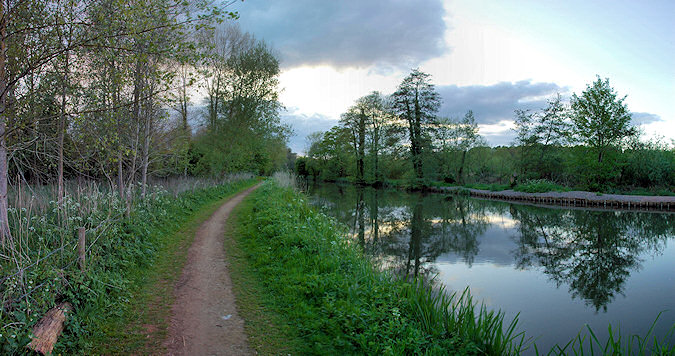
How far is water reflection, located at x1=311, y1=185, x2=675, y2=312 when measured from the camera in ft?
31.0

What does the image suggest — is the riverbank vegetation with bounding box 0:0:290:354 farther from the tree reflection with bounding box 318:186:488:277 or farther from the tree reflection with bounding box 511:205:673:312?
the tree reflection with bounding box 511:205:673:312

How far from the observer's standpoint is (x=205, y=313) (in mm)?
4832

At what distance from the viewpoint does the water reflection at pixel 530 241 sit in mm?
9445

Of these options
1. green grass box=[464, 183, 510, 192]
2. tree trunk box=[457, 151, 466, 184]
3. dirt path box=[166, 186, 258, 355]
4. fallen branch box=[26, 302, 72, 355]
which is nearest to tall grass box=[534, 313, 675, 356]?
dirt path box=[166, 186, 258, 355]

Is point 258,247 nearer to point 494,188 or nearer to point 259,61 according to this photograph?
point 259,61

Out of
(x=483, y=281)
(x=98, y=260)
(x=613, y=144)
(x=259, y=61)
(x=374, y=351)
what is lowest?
(x=483, y=281)

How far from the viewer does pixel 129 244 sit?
6.73 meters

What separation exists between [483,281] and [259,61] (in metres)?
19.7

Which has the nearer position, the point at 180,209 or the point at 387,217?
the point at 180,209

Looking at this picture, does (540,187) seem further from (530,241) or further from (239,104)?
(239,104)

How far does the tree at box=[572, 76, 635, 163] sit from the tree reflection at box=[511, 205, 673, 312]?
9170 millimetres

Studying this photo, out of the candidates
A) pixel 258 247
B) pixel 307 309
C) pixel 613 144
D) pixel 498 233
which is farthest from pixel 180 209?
pixel 613 144

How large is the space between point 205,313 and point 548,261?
10.1 m

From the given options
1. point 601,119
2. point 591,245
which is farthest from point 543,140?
point 591,245
